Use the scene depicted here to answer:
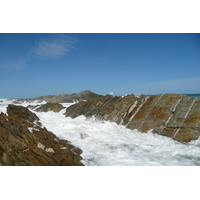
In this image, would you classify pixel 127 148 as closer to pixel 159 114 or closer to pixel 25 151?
pixel 159 114

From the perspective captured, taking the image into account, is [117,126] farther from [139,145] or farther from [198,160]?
[198,160]

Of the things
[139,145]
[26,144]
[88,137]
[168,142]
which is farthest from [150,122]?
[26,144]

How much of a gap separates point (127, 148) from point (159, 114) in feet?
19.2

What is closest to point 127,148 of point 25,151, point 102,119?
point 25,151

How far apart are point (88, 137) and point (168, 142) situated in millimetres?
6053

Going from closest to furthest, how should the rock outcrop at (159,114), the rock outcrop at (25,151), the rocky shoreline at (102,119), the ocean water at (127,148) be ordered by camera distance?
the rock outcrop at (25,151)
the rocky shoreline at (102,119)
the ocean water at (127,148)
the rock outcrop at (159,114)

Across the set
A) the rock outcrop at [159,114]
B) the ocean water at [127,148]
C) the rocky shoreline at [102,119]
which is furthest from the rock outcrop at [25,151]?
the rock outcrop at [159,114]

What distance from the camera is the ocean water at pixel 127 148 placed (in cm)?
902

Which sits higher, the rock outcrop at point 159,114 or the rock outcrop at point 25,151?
the rock outcrop at point 159,114

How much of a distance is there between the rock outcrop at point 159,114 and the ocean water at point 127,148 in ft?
2.58

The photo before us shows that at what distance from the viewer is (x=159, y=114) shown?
1552cm

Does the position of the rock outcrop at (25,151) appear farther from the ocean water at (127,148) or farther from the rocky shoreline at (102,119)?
the ocean water at (127,148)

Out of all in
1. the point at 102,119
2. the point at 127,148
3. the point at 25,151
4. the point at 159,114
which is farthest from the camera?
the point at 102,119

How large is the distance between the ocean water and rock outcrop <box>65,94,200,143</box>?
786mm
